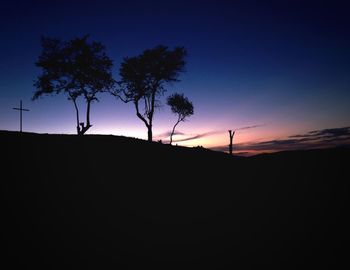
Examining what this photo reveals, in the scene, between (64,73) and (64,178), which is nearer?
(64,178)

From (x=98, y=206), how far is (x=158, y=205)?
2.84 meters

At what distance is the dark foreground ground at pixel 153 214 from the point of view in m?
7.44

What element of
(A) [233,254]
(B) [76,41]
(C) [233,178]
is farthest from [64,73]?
(A) [233,254]

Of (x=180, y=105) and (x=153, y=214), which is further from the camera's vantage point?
(x=180, y=105)

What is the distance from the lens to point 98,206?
10219 millimetres

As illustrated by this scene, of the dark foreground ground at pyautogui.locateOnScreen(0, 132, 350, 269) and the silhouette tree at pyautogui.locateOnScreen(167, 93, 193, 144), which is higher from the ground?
the silhouette tree at pyautogui.locateOnScreen(167, 93, 193, 144)

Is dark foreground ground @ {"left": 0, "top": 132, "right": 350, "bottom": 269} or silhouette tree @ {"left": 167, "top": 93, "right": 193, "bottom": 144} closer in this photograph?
dark foreground ground @ {"left": 0, "top": 132, "right": 350, "bottom": 269}

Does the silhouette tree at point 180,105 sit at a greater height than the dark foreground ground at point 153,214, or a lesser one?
greater

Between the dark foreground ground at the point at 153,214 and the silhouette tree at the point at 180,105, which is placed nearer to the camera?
the dark foreground ground at the point at 153,214

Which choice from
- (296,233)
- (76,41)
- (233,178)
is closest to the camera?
(296,233)

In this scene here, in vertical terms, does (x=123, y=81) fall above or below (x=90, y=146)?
above

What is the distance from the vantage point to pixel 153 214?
10.3 m

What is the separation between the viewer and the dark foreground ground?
24.4 ft

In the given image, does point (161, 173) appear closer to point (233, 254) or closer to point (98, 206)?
point (98, 206)
